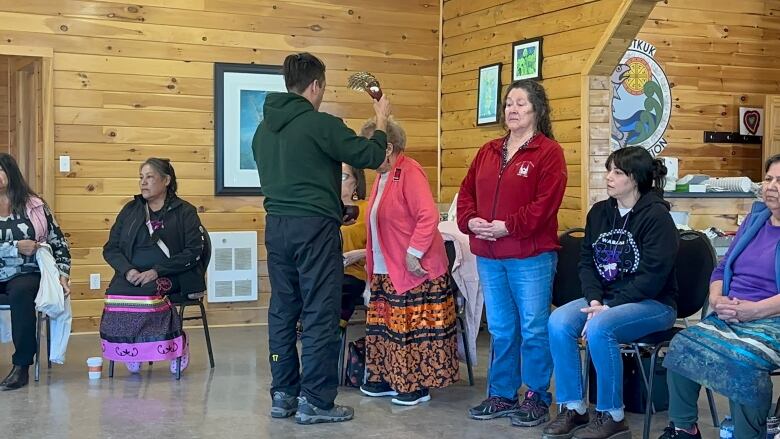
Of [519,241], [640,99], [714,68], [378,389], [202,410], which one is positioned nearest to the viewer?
[519,241]

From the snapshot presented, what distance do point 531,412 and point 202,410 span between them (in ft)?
4.65

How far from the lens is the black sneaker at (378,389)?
436 cm

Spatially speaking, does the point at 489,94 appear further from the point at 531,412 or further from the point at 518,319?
the point at 531,412

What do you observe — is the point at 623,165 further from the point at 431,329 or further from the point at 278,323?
the point at 278,323

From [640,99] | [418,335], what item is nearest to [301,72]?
[418,335]

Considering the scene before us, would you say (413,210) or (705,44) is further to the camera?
(705,44)

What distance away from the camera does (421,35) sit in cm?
708

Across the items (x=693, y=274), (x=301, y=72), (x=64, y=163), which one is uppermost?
(x=301, y=72)

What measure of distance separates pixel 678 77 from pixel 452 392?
4.00 m

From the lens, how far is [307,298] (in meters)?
3.79

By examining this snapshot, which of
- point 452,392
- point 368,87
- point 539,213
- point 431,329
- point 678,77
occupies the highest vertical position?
point 678,77

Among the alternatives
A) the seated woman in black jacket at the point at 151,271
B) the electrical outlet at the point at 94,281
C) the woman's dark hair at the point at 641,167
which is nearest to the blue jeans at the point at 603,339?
the woman's dark hair at the point at 641,167

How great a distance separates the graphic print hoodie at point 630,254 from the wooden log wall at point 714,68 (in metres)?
3.87

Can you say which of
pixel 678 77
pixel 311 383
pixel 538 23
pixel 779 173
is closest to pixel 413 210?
pixel 311 383
